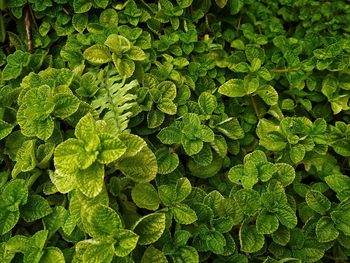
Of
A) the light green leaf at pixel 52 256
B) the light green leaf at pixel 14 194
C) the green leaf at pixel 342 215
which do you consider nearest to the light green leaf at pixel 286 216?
the green leaf at pixel 342 215

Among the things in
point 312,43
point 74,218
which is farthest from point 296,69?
point 74,218

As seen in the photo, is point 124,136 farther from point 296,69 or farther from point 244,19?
point 244,19

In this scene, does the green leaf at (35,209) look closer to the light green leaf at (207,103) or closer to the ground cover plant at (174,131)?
the ground cover plant at (174,131)

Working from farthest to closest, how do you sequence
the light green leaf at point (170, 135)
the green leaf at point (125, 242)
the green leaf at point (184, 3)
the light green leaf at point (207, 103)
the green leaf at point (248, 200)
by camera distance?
the green leaf at point (184, 3), the light green leaf at point (207, 103), the light green leaf at point (170, 135), the green leaf at point (248, 200), the green leaf at point (125, 242)

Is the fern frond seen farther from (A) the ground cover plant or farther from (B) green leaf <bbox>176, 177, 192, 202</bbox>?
(B) green leaf <bbox>176, 177, 192, 202</bbox>

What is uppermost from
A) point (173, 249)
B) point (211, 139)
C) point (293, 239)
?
point (211, 139)

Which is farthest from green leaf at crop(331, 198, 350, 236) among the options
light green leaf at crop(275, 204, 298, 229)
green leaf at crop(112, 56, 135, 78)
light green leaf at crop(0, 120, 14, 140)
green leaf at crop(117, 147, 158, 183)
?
light green leaf at crop(0, 120, 14, 140)
